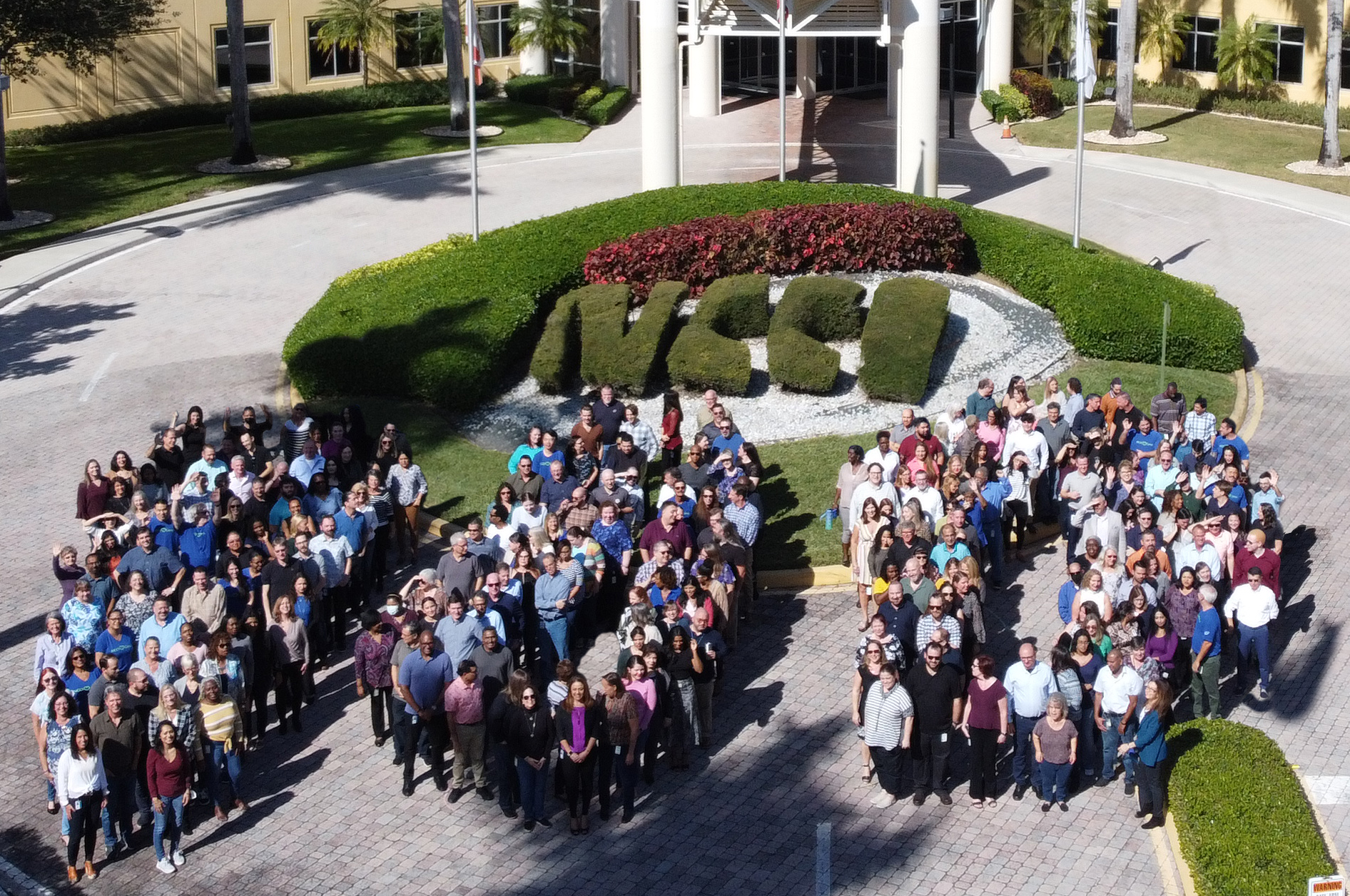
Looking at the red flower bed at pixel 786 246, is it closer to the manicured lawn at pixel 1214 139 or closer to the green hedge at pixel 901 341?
the green hedge at pixel 901 341

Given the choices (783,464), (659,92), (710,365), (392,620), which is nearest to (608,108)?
(659,92)

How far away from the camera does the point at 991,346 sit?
24.1 metres

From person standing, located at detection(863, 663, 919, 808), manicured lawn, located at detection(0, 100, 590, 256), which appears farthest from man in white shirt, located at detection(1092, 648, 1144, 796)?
manicured lawn, located at detection(0, 100, 590, 256)

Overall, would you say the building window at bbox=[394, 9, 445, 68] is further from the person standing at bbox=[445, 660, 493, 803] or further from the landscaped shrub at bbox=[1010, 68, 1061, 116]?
the person standing at bbox=[445, 660, 493, 803]

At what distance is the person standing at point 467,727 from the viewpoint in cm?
1370

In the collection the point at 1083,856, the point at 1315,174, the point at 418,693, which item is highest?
the point at 1315,174

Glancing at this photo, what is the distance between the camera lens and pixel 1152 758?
13461 millimetres

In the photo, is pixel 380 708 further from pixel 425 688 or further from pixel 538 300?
pixel 538 300

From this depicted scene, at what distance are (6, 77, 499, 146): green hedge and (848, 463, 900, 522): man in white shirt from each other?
27586mm

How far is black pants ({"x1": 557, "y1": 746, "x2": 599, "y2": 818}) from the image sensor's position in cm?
1342

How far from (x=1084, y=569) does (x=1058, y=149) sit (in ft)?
84.0

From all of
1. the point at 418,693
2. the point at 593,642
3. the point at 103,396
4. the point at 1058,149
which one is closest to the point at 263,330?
the point at 103,396

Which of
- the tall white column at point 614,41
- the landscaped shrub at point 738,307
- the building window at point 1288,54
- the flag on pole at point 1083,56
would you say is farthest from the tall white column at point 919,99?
the building window at point 1288,54

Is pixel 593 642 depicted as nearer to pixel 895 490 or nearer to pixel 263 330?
pixel 895 490
